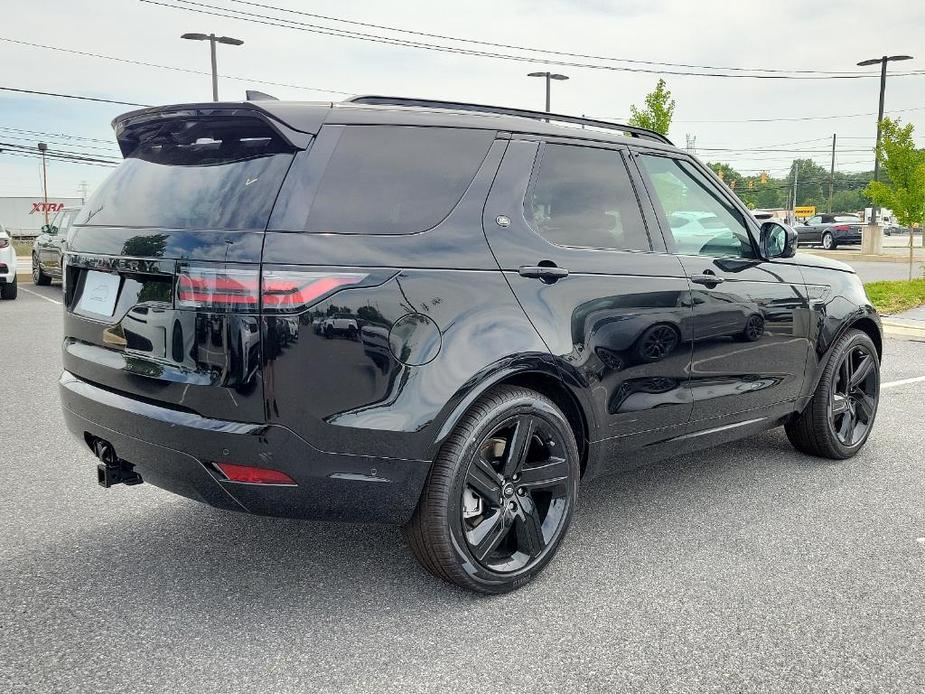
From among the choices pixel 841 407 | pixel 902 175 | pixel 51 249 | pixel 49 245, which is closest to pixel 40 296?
pixel 51 249

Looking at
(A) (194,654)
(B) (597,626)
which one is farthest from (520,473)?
(A) (194,654)

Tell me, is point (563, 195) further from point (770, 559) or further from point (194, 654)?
point (194, 654)

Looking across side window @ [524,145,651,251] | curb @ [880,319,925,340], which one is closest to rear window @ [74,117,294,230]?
side window @ [524,145,651,251]

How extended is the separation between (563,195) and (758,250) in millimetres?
1415

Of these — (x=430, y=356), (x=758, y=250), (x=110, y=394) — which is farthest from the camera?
(x=758, y=250)

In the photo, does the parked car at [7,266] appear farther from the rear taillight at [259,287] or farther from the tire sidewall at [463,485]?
the tire sidewall at [463,485]

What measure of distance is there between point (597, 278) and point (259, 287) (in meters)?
1.39

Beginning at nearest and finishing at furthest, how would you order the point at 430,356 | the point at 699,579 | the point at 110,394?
1. the point at 430,356
2. the point at 110,394
3. the point at 699,579

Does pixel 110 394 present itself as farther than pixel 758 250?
No

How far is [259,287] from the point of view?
272 cm

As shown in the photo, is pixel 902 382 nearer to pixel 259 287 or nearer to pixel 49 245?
pixel 259 287

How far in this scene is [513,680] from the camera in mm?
2631

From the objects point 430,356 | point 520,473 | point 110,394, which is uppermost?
point 430,356

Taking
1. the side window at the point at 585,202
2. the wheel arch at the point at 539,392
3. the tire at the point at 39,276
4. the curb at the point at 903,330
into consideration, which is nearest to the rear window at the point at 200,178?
the wheel arch at the point at 539,392
